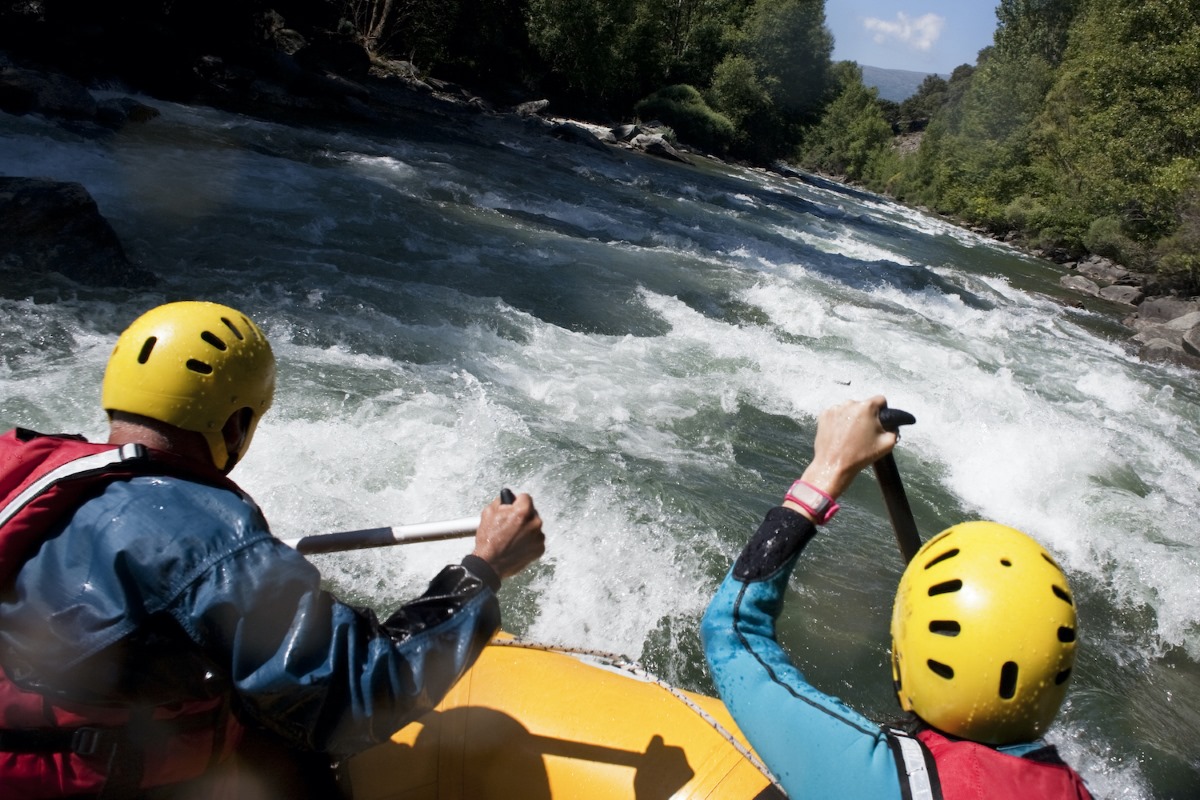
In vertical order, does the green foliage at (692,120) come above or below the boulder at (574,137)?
above

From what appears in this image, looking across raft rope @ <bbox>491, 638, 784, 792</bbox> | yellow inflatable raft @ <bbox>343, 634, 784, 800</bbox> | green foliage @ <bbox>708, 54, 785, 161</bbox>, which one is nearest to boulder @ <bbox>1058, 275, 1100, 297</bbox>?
raft rope @ <bbox>491, 638, 784, 792</bbox>

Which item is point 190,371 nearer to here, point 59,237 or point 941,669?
point 941,669

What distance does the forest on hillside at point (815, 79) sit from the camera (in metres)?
19.5

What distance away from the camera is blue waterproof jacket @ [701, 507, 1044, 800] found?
4.00 feet

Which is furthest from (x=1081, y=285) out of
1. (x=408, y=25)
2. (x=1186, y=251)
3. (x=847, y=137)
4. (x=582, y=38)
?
(x=847, y=137)

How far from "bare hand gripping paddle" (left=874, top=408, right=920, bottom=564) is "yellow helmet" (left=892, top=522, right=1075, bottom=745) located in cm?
28

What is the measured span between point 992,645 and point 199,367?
1.47 metres

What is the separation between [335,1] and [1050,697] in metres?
38.6

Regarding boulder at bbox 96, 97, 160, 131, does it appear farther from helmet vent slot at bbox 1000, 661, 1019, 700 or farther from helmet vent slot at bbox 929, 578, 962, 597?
helmet vent slot at bbox 1000, 661, 1019, 700

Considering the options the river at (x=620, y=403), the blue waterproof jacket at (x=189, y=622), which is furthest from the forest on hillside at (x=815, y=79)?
the blue waterproof jacket at (x=189, y=622)

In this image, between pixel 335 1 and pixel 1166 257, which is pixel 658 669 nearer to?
pixel 1166 257

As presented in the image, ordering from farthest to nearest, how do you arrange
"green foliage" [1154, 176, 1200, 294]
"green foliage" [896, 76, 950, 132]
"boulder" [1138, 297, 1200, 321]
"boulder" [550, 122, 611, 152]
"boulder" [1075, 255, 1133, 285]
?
1. "green foliage" [896, 76, 950, 132]
2. "boulder" [550, 122, 611, 152]
3. "boulder" [1075, 255, 1133, 285]
4. "green foliage" [1154, 176, 1200, 294]
5. "boulder" [1138, 297, 1200, 321]

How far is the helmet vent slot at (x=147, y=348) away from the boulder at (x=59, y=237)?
530 cm

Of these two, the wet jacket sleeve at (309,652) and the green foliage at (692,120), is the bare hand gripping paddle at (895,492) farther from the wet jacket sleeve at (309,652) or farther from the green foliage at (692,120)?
the green foliage at (692,120)
